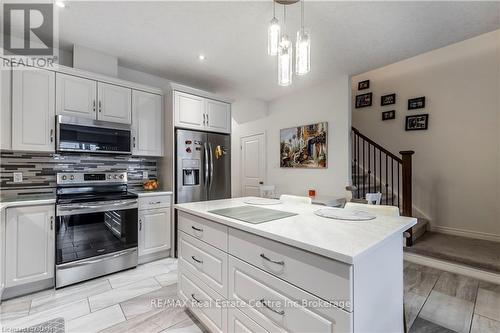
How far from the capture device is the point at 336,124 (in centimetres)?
370

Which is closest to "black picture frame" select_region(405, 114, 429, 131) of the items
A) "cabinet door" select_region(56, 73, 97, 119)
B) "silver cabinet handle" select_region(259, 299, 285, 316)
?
"silver cabinet handle" select_region(259, 299, 285, 316)

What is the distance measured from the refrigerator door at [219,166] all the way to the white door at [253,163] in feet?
4.38

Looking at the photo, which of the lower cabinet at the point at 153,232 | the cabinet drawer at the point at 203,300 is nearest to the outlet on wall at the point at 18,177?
the lower cabinet at the point at 153,232

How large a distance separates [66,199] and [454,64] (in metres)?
5.65

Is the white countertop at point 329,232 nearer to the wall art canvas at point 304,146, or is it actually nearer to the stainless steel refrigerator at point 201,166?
the stainless steel refrigerator at point 201,166

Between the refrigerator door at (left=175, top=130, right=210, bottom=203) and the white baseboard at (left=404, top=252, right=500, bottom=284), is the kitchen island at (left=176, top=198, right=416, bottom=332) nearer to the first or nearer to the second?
the refrigerator door at (left=175, top=130, right=210, bottom=203)

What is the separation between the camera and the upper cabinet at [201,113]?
322 cm

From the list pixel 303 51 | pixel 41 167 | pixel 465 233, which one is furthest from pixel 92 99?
pixel 465 233

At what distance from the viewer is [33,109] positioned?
2.37 m

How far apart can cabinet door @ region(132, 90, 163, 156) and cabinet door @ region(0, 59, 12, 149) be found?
113cm

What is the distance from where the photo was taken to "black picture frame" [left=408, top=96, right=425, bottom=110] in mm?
3998

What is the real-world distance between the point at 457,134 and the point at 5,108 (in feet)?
19.1

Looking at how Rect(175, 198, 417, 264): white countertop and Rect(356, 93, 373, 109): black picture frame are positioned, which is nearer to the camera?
Rect(175, 198, 417, 264): white countertop

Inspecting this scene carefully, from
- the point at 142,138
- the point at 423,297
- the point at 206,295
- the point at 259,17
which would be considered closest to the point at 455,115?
the point at 423,297
